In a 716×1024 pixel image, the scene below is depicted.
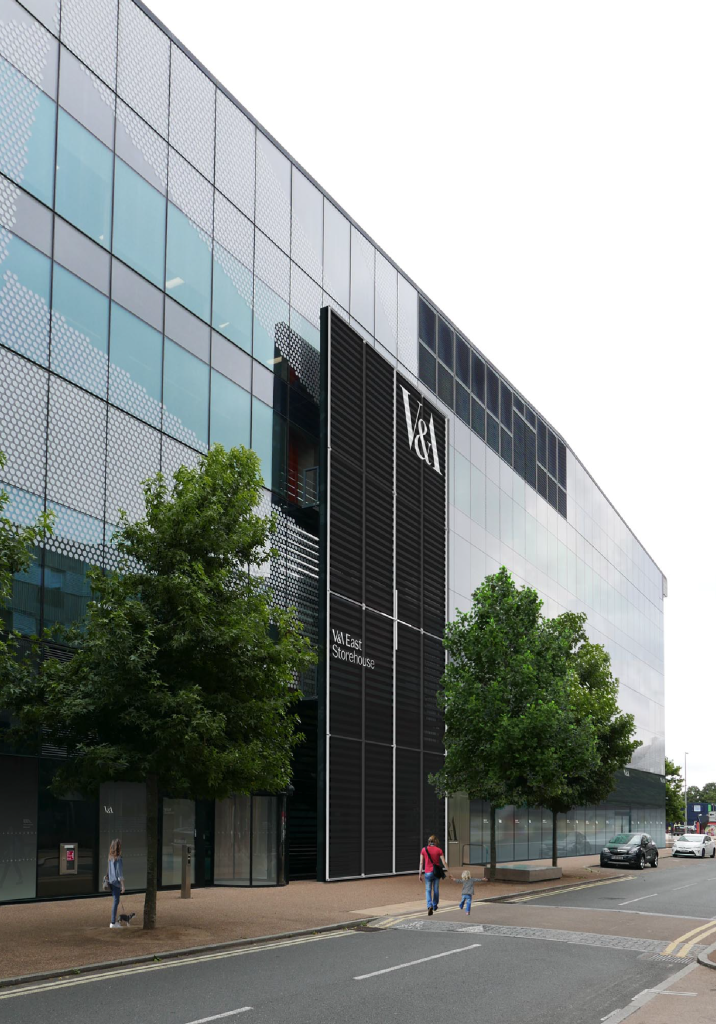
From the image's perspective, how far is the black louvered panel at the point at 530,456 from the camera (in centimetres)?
5403

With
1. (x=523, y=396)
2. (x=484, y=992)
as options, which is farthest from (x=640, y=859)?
(x=484, y=992)

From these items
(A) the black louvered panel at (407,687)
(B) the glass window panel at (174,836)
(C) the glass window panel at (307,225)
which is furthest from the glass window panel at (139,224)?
(A) the black louvered panel at (407,687)

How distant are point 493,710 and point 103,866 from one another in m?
13.7

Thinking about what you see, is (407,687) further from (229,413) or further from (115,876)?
(115,876)

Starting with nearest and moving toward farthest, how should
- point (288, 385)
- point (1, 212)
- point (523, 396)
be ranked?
1. point (1, 212)
2. point (288, 385)
3. point (523, 396)

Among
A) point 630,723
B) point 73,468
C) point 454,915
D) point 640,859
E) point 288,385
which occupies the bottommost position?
point 640,859

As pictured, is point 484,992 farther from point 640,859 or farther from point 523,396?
point 523,396

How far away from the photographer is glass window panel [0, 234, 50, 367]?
69.6ft

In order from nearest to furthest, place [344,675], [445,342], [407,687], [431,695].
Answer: [344,675]
[407,687]
[431,695]
[445,342]

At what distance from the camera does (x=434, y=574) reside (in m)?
37.8

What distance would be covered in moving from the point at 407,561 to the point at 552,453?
81.3 feet

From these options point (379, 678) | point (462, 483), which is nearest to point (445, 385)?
point (462, 483)

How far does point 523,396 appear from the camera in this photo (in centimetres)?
5422

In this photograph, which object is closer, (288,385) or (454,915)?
(454,915)
